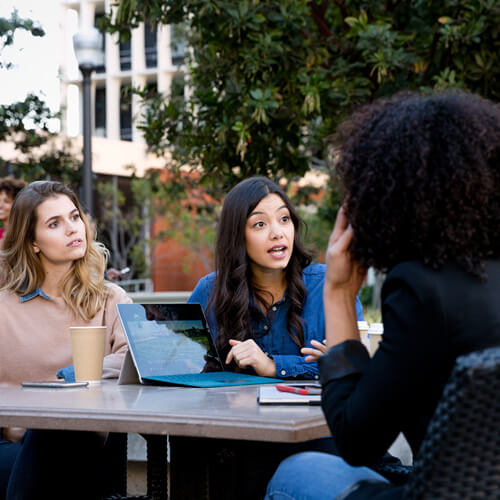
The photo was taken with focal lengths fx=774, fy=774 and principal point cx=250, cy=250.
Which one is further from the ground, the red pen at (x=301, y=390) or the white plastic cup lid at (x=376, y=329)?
the white plastic cup lid at (x=376, y=329)

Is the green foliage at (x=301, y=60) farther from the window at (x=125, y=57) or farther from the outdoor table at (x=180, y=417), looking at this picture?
the window at (x=125, y=57)

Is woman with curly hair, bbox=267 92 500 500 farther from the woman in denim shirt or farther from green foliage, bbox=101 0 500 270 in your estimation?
green foliage, bbox=101 0 500 270

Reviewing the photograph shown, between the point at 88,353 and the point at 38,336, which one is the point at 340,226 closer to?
the point at 88,353

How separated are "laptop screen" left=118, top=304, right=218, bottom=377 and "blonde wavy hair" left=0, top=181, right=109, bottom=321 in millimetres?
507

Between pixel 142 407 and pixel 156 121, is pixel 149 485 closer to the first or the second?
pixel 142 407

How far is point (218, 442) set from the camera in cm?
216

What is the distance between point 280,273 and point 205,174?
165 inches

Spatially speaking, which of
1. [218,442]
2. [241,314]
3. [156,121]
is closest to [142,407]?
[218,442]

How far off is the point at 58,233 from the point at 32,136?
24.3 ft

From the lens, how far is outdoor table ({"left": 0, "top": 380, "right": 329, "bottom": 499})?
176 centimetres

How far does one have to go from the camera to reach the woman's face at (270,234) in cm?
326

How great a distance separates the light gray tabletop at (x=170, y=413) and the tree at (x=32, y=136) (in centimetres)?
699

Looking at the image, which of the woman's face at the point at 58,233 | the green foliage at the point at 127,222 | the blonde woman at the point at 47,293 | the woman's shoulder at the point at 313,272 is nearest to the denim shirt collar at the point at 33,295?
the blonde woman at the point at 47,293

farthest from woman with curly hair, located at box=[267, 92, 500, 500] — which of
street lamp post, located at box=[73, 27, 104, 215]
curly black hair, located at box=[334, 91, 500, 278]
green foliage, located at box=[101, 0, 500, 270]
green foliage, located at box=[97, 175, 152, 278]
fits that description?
green foliage, located at box=[97, 175, 152, 278]
